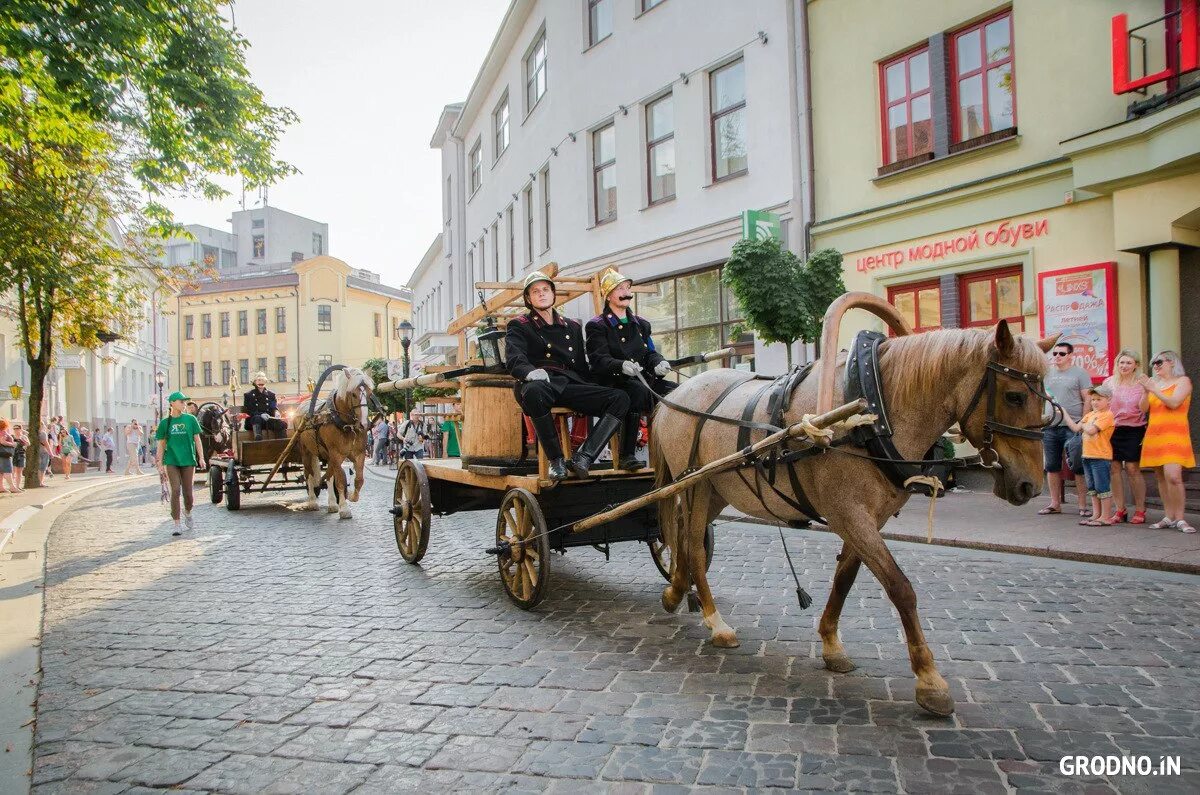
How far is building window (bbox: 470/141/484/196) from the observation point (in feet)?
96.5

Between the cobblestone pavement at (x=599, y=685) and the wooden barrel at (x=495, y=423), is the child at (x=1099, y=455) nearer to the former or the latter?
the cobblestone pavement at (x=599, y=685)

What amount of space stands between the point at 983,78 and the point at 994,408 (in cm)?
1017

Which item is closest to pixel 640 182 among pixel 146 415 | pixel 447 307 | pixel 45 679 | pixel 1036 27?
pixel 1036 27

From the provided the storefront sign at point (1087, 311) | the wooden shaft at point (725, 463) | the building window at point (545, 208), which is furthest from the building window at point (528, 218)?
the wooden shaft at point (725, 463)

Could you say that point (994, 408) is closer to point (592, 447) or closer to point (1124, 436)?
point (592, 447)

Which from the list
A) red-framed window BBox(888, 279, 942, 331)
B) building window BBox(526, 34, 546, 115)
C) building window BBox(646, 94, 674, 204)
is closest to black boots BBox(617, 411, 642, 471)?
red-framed window BBox(888, 279, 942, 331)

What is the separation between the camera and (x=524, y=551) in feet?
19.4

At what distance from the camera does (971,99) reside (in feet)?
39.8

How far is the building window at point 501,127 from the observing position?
85.6 ft

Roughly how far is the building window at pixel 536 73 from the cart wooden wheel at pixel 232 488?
12.8m

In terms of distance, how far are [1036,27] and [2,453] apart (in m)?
21.0

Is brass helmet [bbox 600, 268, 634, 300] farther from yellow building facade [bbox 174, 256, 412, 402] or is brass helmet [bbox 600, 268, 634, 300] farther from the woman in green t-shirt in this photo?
yellow building facade [bbox 174, 256, 412, 402]

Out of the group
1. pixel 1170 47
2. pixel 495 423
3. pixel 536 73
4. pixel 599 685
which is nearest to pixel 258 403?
pixel 495 423

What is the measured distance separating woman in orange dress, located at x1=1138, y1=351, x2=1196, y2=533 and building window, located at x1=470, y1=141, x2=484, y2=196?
2369 cm
